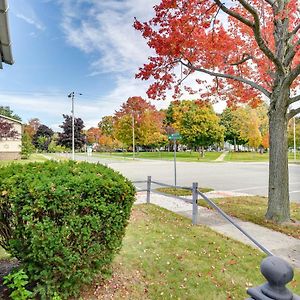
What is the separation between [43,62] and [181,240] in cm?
921

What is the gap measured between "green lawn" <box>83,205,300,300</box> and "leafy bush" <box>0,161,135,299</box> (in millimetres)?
557

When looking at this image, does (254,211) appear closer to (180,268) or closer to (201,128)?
(180,268)

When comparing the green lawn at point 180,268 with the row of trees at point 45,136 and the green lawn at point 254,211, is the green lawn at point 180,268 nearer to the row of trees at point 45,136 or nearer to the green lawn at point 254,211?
the green lawn at point 254,211

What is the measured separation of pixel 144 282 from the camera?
3.59 meters

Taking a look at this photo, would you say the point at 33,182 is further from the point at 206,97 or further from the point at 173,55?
the point at 206,97

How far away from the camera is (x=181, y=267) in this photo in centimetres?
404

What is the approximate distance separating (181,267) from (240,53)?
715cm

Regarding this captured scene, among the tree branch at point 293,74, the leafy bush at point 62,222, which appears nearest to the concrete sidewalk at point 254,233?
the leafy bush at point 62,222

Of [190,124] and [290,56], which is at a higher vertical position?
[190,124]

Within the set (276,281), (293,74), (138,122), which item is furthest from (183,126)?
(276,281)

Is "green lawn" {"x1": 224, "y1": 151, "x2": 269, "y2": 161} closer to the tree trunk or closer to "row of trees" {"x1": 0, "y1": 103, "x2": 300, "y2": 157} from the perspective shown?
"row of trees" {"x1": 0, "y1": 103, "x2": 300, "y2": 157}

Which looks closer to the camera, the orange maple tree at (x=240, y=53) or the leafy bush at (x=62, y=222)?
the leafy bush at (x=62, y=222)

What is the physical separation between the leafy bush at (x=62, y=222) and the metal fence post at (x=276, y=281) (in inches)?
77.1

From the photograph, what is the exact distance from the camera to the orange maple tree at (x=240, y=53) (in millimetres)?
6434
